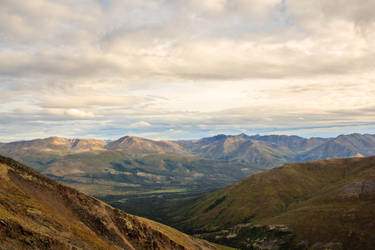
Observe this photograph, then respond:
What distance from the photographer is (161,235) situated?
445 feet

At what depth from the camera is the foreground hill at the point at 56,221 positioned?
229ft

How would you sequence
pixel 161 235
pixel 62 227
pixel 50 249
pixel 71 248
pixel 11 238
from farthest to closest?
pixel 161 235
pixel 62 227
pixel 71 248
pixel 50 249
pixel 11 238

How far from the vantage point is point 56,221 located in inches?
3452

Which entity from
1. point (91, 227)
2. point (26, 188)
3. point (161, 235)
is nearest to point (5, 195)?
point (26, 188)

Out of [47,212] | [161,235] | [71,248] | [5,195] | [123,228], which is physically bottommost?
[161,235]

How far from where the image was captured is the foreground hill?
69.8 meters

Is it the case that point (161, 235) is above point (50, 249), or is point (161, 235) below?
below

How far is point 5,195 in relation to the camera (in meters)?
86.9

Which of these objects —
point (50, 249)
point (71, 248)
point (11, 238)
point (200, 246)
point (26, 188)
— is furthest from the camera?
point (200, 246)

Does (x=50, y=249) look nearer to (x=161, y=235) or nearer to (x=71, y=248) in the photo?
(x=71, y=248)

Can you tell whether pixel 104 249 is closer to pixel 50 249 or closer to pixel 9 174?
pixel 50 249

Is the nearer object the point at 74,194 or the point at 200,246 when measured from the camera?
the point at 74,194

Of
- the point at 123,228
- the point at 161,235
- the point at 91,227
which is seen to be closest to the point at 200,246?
the point at 161,235

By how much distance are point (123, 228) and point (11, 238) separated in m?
60.2
